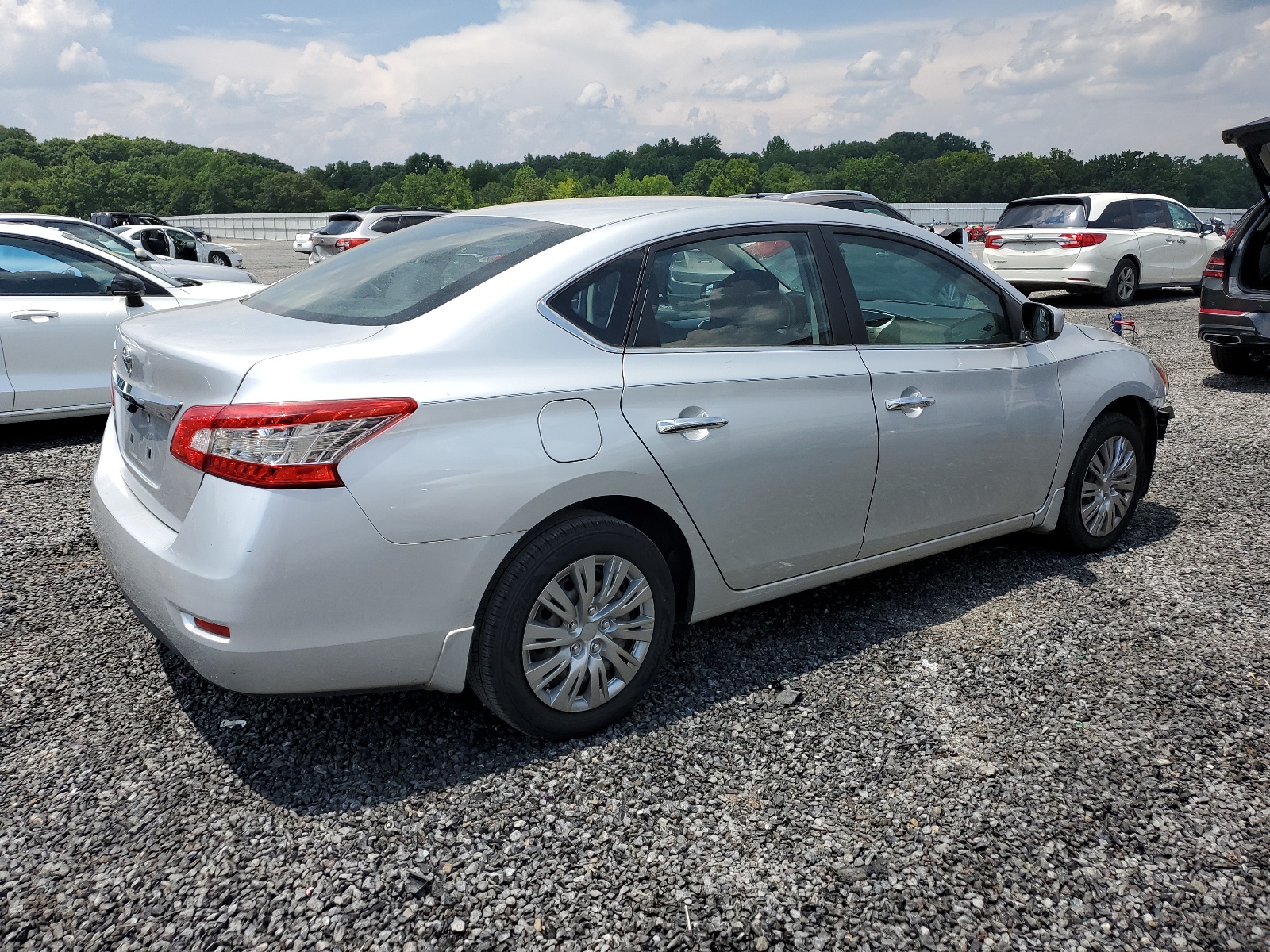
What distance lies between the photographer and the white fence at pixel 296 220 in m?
44.5

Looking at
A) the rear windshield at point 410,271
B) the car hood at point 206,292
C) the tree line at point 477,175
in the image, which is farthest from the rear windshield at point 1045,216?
the tree line at point 477,175

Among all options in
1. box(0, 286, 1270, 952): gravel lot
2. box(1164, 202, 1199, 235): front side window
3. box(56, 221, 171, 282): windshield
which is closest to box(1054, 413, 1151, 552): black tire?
box(0, 286, 1270, 952): gravel lot

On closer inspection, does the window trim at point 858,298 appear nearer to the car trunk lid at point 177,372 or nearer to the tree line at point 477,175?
the car trunk lid at point 177,372

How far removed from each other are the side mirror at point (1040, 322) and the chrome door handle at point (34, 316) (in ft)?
20.5

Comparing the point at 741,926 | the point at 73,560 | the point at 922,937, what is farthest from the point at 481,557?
the point at 73,560

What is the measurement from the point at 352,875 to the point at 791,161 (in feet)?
389

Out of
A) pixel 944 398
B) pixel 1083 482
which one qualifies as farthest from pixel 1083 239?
pixel 944 398

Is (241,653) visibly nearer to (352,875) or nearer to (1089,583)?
(352,875)

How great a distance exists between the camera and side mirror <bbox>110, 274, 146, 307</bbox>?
6766 mm

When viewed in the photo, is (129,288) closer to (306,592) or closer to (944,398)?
(306,592)

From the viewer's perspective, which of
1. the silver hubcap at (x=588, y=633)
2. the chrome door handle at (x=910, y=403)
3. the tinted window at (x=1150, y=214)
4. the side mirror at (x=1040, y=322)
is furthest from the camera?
the tinted window at (x=1150, y=214)

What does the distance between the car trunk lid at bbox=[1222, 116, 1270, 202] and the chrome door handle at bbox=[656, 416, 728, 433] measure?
21.6 feet

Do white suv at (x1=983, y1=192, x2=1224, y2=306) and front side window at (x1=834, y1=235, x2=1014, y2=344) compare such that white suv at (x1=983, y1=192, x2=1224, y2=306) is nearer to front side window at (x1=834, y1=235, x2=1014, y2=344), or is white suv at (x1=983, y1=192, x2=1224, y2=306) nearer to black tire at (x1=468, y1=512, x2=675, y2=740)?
front side window at (x1=834, y1=235, x2=1014, y2=344)

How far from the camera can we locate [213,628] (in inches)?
104
